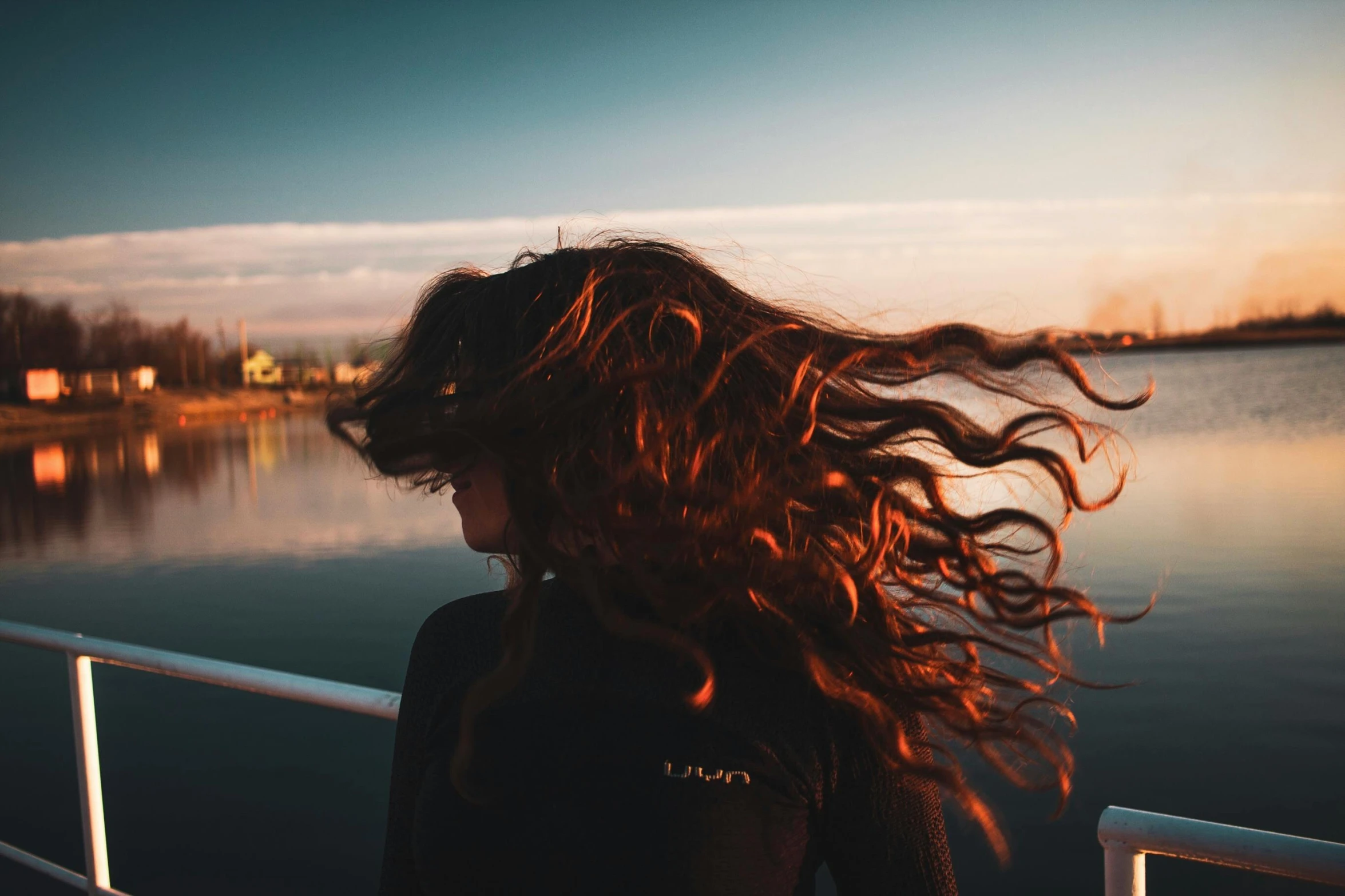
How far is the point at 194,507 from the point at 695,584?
116 feet

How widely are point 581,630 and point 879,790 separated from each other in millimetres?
327

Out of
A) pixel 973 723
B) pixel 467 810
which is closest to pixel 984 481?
A: pixel 973 723

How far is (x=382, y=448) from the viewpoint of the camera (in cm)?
100

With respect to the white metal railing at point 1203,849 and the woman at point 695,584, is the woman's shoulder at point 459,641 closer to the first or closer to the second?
the woman at point 695,584

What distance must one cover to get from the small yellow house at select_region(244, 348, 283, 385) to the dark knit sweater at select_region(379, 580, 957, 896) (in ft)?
341

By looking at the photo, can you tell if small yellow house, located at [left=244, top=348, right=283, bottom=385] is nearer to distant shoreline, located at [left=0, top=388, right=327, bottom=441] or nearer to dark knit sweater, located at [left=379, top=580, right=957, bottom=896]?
distant shoreline, located at [left=0, top=388, right=327, bottom=441]

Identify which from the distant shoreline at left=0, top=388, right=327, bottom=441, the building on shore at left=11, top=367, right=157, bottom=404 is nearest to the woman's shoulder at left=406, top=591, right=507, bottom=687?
the distant shoreline at left=0, top=388, right=327, bottom=441

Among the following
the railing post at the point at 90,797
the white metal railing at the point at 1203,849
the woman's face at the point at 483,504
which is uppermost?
the woman's face at the point at 483,504

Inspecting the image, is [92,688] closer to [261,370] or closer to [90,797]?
[90,797]

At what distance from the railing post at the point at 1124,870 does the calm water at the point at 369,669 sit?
0.44 m

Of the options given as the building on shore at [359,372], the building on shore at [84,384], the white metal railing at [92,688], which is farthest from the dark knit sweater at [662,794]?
the building on shore at [84,384]

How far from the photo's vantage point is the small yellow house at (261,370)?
98.5 m

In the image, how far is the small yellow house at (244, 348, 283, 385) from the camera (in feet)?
323

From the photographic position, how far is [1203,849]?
3.18 feet
